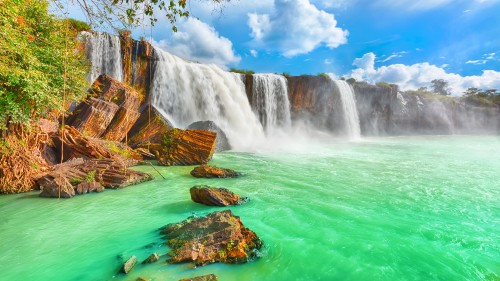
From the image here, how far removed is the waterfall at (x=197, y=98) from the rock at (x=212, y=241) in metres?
13.6

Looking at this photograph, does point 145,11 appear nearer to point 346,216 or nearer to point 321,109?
point 346,216

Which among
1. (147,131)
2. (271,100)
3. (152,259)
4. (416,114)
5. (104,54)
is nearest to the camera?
(152,259)

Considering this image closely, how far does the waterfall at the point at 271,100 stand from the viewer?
1024 inches

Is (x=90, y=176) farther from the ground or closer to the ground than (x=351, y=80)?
closer to the ground

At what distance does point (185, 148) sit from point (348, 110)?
25.0 meters

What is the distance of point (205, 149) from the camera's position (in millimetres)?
11375

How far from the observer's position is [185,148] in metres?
11.4

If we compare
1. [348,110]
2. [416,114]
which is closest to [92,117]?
[348,110]

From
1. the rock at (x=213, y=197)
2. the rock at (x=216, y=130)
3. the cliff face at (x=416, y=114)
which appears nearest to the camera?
the rock at (x=213, y=197)

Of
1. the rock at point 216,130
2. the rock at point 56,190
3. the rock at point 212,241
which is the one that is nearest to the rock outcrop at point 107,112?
the rock at point 216,130

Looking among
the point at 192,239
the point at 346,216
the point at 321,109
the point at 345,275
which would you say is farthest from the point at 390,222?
the point at 321,109

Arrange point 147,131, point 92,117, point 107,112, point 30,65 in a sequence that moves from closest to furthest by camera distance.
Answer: point 30,65, point 92,117, point 107,112, point 147,131

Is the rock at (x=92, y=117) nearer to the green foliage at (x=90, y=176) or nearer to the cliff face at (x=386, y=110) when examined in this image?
the green foliage at (x=90, y=176)

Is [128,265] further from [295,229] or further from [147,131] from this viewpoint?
[147,131]
